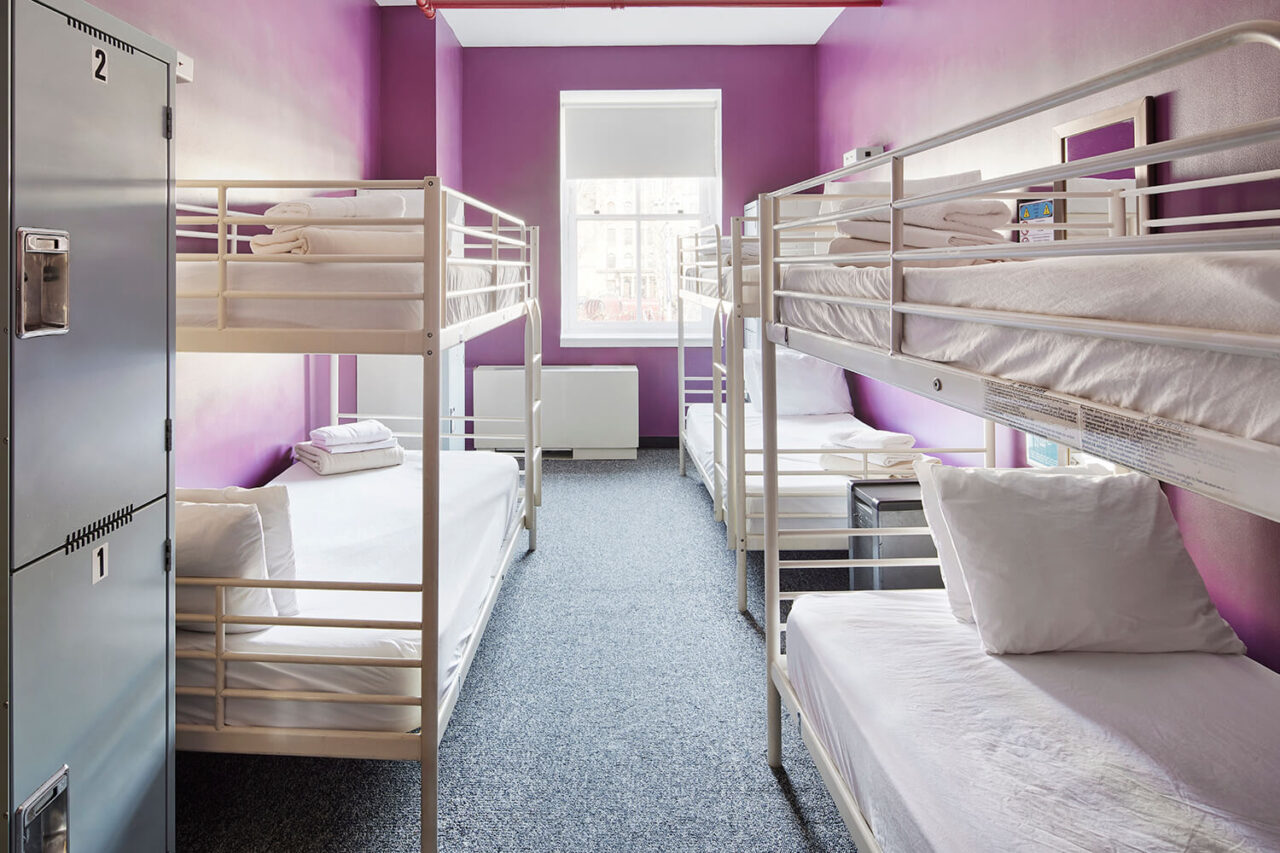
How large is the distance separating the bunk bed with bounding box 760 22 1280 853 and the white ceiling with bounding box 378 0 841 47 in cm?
364

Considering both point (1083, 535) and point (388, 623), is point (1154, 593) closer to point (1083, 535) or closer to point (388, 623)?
point (1083, 535)

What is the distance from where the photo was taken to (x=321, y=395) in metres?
4.05

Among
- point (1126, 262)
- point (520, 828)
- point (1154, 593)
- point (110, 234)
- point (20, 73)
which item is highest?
point (20, 73)

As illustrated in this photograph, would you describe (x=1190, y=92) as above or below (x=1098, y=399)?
above

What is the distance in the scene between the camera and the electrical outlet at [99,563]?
4.46 feet

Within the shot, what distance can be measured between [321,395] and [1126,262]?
3785 millimetres

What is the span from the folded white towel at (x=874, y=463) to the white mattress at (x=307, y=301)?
6.43ft

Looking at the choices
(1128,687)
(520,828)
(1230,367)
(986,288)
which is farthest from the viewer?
(520,828)

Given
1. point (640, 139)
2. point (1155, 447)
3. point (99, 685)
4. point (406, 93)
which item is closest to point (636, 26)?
point (640, 139)

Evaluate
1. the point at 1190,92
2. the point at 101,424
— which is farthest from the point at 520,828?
the point at 1190,92

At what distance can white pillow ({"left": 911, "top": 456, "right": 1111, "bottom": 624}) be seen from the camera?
1.86 m

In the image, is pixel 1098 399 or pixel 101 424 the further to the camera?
pixel 101 424

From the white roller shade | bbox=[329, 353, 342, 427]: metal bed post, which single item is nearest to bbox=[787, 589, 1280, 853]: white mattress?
bbox=[329, 353, 342, 427]: metal bed post

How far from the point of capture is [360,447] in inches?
140
